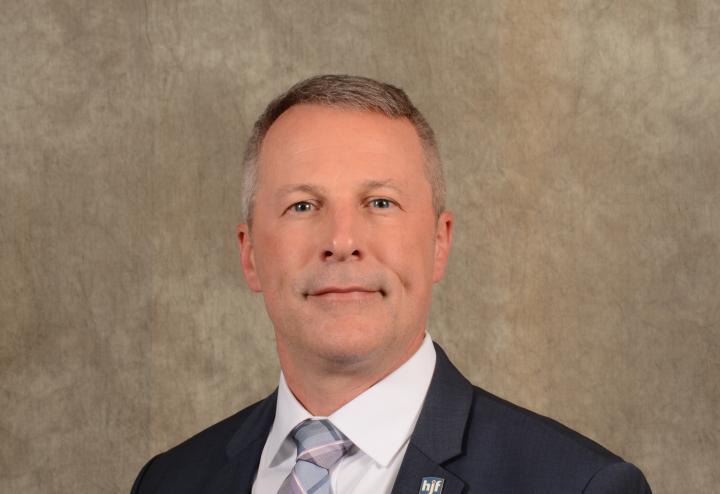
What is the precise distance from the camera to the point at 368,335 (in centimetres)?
301

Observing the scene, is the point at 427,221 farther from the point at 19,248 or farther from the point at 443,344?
the point at 19,248

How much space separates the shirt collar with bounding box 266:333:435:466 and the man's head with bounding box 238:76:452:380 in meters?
0.04

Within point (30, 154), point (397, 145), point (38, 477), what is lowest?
point (38, 477)

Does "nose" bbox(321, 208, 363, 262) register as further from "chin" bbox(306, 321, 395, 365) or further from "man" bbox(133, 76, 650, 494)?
"chin" bbox(306, 321, 395, 365)

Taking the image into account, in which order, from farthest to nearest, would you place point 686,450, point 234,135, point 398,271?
point 234,135, point 686,450, point 398,271

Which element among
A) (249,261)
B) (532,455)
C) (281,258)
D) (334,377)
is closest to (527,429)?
(532,455)

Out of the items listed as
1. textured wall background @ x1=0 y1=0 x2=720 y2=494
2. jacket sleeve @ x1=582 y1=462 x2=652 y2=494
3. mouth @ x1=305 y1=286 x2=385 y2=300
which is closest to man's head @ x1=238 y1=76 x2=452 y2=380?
mouth @ x1=305 y1=286 x2=385 y2=300

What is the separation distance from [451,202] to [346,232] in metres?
1.78

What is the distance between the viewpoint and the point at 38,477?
477 centimetres

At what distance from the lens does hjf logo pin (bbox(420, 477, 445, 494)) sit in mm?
2927

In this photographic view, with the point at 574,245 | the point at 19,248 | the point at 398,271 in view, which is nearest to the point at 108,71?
the point at 19,248

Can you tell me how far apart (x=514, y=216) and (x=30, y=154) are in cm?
177

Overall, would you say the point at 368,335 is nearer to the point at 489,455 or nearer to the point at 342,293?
the point at 342,293

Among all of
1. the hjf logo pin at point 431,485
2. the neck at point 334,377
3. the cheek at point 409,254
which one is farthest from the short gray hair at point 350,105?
the hjf logo pin at point 431,485
